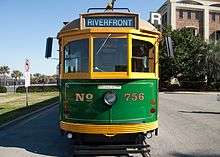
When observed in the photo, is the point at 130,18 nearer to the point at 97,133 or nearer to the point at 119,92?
the point at 119,92

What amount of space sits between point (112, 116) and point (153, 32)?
6.90ft

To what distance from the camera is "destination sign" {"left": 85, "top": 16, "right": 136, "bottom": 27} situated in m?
9.53

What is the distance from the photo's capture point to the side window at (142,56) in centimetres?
961

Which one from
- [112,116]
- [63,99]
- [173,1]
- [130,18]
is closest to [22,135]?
[63,99]

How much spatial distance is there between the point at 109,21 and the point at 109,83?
1.32 m

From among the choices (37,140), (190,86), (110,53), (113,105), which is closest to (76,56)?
(110,53)

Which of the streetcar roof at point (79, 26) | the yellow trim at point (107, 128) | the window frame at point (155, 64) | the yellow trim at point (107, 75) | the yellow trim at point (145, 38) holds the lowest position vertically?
the yellow trim at point (107, 128)

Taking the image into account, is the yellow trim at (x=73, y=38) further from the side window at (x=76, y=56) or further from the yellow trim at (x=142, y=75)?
the yellow trim at (x=142, y=75)

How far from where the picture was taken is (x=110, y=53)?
→ 9438 mm

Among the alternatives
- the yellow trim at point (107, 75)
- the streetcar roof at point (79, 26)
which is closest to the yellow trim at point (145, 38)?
the streetcar roof at point (79, 26)

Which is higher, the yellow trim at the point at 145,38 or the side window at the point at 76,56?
the yellow trim at the point at 145,38

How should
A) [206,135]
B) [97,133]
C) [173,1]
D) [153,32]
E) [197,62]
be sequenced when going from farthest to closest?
[173,1]
[197,62]
[206,135]
[153,32]
[97,133]

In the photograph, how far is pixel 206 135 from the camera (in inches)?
517

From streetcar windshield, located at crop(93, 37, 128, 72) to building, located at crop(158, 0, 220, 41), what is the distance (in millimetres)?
60471
